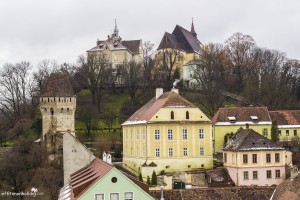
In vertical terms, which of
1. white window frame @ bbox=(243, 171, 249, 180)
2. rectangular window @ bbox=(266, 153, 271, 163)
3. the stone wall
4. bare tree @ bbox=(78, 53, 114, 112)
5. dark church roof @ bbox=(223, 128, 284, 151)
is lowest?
white window frame @ bbox=(243, 171, 249, 180)

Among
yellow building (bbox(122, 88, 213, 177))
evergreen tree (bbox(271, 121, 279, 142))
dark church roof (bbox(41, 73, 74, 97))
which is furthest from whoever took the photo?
evergreen tree (bbox(271, 121, 279, 142))

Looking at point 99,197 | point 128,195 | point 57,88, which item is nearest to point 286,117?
point 57,88

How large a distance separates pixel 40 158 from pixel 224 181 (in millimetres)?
17541

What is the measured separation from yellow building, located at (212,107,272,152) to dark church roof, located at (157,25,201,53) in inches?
1476

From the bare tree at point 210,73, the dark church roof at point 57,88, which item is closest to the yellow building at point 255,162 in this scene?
the dark church roof at point 57,88

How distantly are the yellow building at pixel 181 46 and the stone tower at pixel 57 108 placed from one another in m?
34.6

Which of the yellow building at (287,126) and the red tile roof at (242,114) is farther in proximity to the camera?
the yellow building at (287,126)

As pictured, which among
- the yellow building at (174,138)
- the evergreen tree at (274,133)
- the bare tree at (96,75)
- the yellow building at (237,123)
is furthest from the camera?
the bare tree at (96,75)

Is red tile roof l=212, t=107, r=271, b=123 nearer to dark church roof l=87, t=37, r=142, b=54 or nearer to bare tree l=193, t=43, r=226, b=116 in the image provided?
bare tree l=193, t=43, r=226, b=116

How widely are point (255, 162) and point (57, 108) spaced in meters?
21.3

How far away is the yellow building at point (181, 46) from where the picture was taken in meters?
93.5

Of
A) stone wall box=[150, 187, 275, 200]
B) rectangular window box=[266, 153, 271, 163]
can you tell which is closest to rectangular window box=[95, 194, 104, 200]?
stone wall box=[150, 187, 275, 200]

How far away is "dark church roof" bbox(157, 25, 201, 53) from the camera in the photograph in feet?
313

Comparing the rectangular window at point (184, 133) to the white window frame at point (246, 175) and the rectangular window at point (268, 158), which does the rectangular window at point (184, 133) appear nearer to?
the white window frame at point (246, 175)
